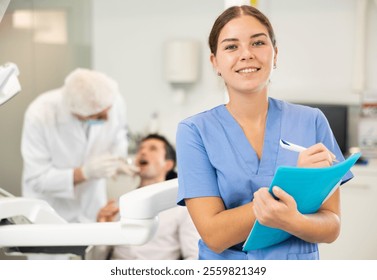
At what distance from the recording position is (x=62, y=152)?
1.88 meters

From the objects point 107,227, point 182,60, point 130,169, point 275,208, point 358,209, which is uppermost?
point 182,60

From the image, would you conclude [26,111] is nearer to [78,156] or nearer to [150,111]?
[78,156]

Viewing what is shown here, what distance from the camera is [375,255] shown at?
4.71ft

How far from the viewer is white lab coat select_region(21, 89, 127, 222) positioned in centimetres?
175

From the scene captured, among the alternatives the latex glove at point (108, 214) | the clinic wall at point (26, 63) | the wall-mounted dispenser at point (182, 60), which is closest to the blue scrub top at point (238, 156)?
the clinic wall at point (26, 63)

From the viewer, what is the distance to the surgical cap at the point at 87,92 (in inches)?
73.2

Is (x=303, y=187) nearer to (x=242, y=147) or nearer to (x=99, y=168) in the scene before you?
(x=242, y=147)

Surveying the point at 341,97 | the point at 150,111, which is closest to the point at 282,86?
the point at 341,97

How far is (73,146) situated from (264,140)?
46.8 inches

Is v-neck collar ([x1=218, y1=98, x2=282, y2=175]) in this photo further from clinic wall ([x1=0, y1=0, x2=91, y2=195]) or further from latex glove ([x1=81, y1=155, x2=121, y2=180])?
latex glove ([x1=81, y1=155, x2=121, y2=180])

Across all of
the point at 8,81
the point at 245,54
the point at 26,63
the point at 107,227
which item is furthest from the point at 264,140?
the point at 26,63

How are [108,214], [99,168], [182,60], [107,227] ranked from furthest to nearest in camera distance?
[182,60] < [99,168] < [108,214] < [107,227]

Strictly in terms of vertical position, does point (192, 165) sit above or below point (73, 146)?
above

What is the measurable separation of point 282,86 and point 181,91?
44 cm
